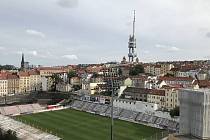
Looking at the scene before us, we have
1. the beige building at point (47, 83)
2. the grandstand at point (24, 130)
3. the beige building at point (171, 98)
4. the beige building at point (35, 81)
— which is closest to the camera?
the grandstand at point (24, 130)

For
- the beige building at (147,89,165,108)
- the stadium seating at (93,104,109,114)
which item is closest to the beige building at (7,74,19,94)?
the stadium seating at (93,104,109,114)

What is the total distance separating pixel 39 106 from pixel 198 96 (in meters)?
32.5

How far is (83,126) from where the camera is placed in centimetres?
4375

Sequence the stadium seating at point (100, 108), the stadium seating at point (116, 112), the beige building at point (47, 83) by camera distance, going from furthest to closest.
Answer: the beige building at point (47, 83) → the stadium seating at point (100, 108) → the stadium seating at point (116, 112)

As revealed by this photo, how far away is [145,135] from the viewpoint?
38.4 meters

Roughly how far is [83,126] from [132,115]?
7273mm

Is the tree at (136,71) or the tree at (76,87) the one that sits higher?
the tree at (136,71)

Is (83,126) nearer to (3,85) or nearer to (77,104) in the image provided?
(77,104)

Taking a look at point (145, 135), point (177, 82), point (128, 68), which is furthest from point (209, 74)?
point (145, 135)

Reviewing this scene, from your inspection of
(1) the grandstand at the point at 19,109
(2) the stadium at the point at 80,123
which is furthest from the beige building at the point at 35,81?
(1) the grandstand at the point at 19,109

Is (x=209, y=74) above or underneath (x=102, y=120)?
above

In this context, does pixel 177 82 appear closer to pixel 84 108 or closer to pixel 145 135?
pixel 84 108

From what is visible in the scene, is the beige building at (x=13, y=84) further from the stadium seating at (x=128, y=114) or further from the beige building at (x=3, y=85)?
the stadium seating at (x=128, y=114)

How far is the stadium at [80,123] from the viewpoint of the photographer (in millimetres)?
38750
